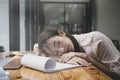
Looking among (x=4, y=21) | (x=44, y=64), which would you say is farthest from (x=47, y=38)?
(x=4, y=21)

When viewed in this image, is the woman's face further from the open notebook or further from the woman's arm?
the open notebook

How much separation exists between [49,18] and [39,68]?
5792 mm

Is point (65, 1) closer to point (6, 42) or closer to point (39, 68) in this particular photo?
point (6, 42)

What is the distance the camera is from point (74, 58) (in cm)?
139

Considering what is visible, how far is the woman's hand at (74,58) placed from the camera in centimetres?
137

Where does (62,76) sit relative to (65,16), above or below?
below

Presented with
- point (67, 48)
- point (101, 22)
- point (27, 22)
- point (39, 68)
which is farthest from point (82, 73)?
A: point (101, 22)

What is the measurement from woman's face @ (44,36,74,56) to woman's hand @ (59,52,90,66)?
0.17 feet

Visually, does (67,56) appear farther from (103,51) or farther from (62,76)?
(62,76)

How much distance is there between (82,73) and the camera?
43.3 inches

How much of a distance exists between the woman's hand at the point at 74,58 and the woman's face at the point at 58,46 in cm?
5

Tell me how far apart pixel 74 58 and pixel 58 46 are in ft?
0.47

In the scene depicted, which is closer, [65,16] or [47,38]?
[47,38]

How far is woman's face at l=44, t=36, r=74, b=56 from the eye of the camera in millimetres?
1436
